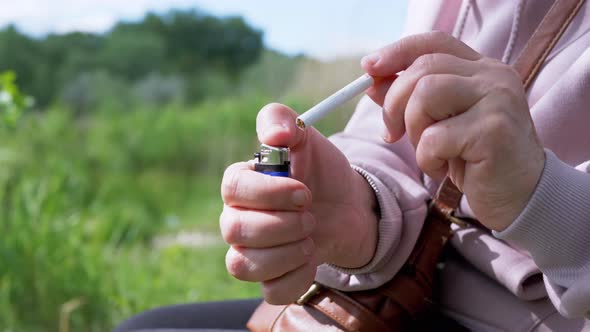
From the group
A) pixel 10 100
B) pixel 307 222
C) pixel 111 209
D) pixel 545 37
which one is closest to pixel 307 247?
pixel 307 222

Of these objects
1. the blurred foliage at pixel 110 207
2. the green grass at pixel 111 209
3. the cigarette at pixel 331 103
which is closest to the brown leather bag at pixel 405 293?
the cigarette at pixel 331 103

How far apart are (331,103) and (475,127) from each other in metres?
0.16

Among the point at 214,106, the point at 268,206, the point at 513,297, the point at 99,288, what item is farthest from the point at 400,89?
the point at 214,106

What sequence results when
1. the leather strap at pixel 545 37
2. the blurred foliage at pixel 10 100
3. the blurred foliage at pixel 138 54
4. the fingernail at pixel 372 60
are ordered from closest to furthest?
1. the fingernail at pixel 372 60
2. the leather strap at pixel 545 37
3. the blurred foliage at pixel 10 100
4. the blurred foliage at pixel 138 54

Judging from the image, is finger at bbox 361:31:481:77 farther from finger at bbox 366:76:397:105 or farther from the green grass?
the green grass

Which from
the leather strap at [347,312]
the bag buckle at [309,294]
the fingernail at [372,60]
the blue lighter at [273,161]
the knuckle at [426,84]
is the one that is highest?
the fingernail at [372,60]

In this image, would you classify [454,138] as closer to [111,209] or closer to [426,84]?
[426,84]

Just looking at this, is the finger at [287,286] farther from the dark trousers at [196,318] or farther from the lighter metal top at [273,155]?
the dark trousers at [196,318]

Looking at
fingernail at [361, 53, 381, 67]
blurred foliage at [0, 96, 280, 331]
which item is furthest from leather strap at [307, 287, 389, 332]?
blurred foliage at [0, 96, 280, 331]

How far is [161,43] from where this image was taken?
700 centimetres

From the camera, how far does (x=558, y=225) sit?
2.17ft

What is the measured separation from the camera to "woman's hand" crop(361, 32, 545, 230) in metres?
0.60

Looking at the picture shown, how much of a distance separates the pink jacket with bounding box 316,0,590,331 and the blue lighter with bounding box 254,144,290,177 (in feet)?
0.71

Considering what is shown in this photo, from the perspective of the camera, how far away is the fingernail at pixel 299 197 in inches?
25.6
